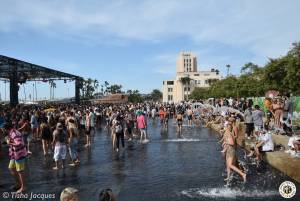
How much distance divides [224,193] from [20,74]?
40.4m

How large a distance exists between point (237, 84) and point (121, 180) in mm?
61854

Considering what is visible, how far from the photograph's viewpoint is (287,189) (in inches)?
440

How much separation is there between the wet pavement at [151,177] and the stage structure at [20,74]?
2219 centimetres

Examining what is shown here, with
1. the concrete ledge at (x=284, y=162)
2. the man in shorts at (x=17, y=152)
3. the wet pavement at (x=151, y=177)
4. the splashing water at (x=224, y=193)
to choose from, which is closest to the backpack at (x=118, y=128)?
the wet pavement at (x=151, y=177)

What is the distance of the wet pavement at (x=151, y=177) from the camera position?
34.8ft

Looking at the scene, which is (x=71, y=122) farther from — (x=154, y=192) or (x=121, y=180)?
(x=154, y=192)

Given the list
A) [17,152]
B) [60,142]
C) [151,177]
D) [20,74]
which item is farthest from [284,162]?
[20,74]

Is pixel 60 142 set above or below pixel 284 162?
above

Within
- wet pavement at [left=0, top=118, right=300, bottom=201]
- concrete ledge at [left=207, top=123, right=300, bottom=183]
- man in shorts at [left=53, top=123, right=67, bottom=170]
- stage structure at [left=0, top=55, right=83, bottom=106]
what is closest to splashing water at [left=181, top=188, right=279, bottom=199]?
wet pavement at [left=0, top=118, right=300, bottom=201]

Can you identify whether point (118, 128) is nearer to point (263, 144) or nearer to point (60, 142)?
point (60, 142)

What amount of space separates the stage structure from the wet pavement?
22.2m

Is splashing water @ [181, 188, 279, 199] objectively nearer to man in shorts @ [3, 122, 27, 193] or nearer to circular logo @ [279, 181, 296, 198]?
circular logo @ [279, 181, 296, 198]

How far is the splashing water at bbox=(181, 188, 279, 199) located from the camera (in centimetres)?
1040

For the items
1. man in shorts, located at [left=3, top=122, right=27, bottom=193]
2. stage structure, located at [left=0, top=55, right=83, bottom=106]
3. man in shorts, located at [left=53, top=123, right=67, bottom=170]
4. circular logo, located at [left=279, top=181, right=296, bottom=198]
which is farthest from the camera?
stage structure, located at [left=0, top=55, right=83, bottom=106]
